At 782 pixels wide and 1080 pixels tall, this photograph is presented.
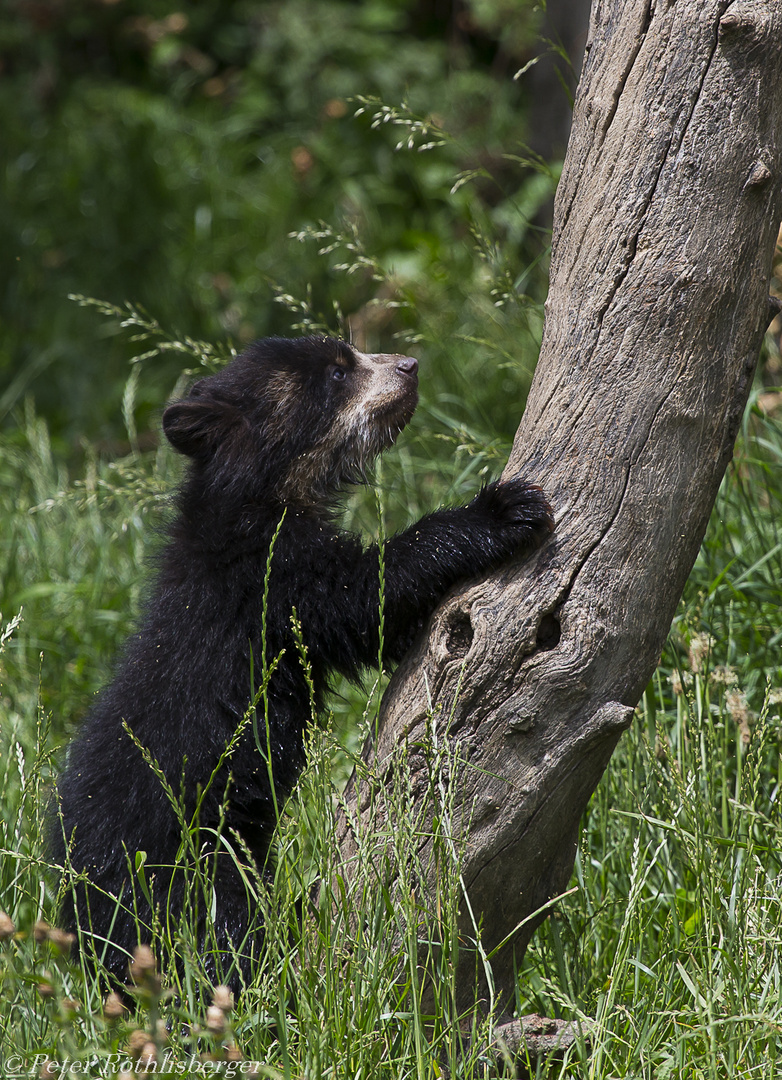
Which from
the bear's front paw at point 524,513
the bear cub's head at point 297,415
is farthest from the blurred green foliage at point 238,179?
the bear's front paw at point 524,513

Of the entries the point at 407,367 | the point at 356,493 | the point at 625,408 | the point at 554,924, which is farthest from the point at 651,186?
the point at 356,493

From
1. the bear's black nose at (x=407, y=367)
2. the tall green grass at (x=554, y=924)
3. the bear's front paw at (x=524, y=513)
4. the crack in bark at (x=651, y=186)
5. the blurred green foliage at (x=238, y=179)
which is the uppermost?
the blurred green foliage at (x=238, y=179)

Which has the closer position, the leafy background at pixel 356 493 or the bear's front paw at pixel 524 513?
the leafy background at pixel 356 493

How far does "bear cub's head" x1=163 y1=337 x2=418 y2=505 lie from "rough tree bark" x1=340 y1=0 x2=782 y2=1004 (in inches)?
45.5

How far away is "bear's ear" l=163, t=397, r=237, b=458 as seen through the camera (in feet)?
12.1

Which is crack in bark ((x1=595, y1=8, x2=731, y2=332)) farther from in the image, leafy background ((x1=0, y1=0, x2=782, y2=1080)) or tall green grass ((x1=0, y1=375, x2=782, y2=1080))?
tall green grass ((x1=0, y1=375, x2=782, y2=1080))

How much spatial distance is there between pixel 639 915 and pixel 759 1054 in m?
0.46

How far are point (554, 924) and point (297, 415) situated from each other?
1877 millimetres

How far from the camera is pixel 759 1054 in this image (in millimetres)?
2648

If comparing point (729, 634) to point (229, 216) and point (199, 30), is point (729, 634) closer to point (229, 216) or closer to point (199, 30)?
point (229, 216)

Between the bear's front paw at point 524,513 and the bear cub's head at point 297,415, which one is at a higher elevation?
the bear cub's head at point 297,415

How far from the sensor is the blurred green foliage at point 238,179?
8289 mm

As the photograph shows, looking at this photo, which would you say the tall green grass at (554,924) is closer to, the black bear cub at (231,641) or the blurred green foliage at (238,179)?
the black bear cub at (231,641)

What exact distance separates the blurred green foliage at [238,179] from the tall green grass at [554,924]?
295 centimetres
